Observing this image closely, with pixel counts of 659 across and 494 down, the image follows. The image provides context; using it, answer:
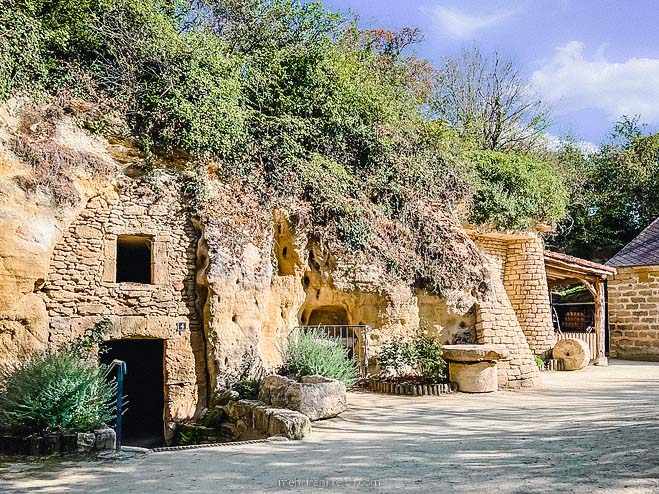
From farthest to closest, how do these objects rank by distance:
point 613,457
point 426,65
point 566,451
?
point 426,65 → point 566,451 → point 613,457

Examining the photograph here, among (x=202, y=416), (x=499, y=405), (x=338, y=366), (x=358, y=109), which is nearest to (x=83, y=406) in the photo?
(x=202, y=416)

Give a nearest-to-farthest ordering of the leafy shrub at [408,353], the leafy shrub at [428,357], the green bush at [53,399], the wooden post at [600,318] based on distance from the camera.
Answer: the green bush at [53,399] < the leafy shrub at [428,357] < the leafy shrub at [408,353] < the wooden post at [600,318]

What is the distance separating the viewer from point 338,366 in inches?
402

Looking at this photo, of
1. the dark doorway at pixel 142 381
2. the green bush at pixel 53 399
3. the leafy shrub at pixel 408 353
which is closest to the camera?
the green bush at pixel 53 399

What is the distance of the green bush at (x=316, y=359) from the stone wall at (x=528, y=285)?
752cm

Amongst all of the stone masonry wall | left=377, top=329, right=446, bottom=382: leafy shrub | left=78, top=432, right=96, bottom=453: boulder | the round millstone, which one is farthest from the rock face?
the round millstone

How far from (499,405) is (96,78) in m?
8.96

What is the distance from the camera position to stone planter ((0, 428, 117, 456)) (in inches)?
266

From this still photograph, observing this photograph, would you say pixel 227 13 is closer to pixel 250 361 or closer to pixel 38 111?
pixel 38 111

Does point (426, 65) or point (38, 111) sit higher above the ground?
point (426, 65)

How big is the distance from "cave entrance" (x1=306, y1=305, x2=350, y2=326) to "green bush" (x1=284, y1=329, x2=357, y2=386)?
2569 mm

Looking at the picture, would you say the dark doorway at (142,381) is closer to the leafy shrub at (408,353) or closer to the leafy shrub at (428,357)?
the leafy shrub at (408,353)

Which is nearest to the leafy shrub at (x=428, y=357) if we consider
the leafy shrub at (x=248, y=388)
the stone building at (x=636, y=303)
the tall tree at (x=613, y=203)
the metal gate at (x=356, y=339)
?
the metal gate at (x=356, y=339)

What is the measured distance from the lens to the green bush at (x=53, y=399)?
6.98 metres
